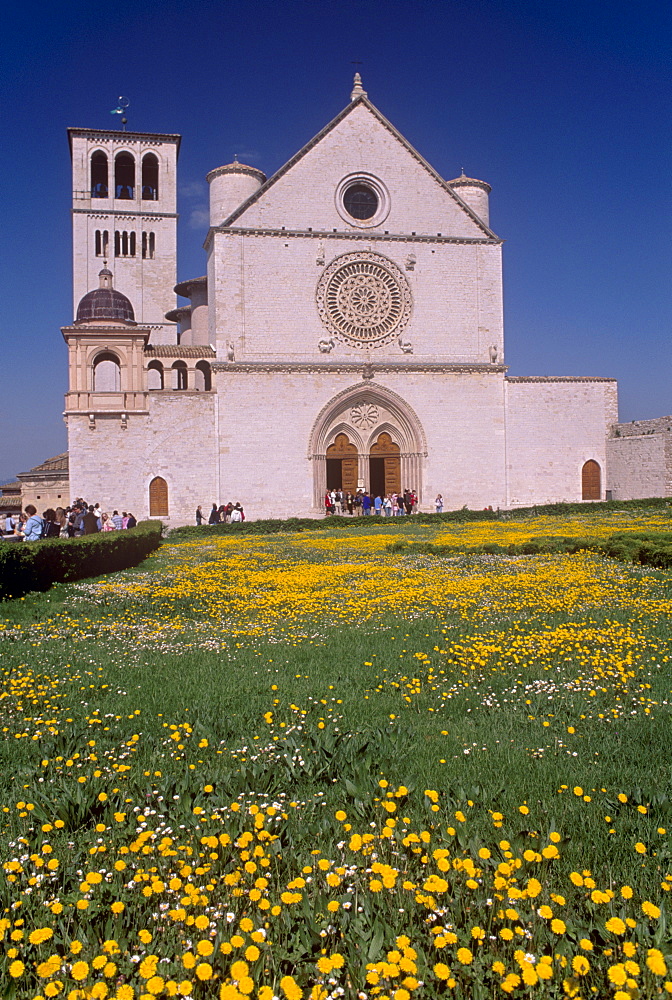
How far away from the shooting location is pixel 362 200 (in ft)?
113

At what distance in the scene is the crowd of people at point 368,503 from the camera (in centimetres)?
3319

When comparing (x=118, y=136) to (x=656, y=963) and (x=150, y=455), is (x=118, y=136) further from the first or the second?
(x=656, y=963)

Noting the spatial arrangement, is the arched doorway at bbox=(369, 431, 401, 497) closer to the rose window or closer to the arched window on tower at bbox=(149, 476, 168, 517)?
the rose window

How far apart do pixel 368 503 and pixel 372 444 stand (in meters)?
3.32

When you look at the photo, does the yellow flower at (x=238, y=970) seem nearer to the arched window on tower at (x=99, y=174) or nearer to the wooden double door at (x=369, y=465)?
the wooden double door at (x=369, y=465)

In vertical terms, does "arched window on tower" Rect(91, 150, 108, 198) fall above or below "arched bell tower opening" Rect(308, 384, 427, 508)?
above

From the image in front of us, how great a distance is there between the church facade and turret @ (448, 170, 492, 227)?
1.42 meters

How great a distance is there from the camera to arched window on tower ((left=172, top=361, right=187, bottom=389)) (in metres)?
33.4

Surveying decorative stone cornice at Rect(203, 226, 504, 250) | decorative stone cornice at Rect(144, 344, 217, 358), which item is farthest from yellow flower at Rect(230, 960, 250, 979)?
decorative stone cornice at Rect(203, 226, 504, 250)

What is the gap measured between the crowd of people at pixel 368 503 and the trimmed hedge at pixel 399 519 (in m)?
3.07

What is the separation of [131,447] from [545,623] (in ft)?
84.6

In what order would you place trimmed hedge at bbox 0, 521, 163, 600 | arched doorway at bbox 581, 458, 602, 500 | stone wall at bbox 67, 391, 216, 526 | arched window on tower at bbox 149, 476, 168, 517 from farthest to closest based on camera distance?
arched doorway at bbox 581, 458, 602, 500 < arched window on tower at bbox 149, 476, 168, 517 < stone wall at bbox 67, 391, 216, 526 < trimmed hedge at bbox 0, 521, 163, 600

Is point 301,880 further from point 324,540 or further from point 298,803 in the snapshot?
point 324,540

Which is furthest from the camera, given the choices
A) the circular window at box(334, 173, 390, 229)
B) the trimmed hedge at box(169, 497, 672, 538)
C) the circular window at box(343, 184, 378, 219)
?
the circular window at box(343, 184, 378, 219)
